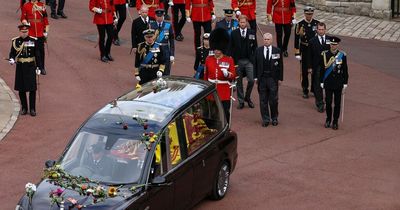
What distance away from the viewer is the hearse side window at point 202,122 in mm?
11273

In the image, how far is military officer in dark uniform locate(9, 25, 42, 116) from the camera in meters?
16.2

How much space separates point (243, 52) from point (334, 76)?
224cm

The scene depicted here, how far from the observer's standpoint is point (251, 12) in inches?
856

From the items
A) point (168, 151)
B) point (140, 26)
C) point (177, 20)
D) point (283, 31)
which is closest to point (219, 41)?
point (140, 26)

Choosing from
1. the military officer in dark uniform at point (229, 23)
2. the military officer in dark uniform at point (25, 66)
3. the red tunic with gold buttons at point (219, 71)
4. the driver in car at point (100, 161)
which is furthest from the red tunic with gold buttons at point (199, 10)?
the driver in car at point (100, 161)

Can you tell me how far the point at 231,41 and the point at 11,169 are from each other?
6040 mm

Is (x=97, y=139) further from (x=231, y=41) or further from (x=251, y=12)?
(x=251, y=12)

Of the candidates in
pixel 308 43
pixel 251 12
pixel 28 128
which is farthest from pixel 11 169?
pixel 251 12

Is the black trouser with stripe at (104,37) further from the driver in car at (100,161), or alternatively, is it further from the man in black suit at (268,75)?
the driver in car at (100,161)

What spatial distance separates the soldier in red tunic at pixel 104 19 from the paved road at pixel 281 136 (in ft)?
1.31

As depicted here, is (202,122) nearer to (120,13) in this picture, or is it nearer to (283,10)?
(283,10)

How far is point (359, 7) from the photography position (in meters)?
27.7

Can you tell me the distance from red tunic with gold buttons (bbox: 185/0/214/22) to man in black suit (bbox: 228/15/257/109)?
3739mm

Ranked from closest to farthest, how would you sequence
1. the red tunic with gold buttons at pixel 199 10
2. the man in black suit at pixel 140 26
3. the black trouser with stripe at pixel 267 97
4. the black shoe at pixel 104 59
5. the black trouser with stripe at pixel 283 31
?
the black trouser with stripe at pixel 267 97 < the man in black suit at pixel 140 26 < the black shoe at pixel 104 59 < the red tunic with gold buttons at pixel 199 10 < the black trouser with stripe at pixel 283 31
